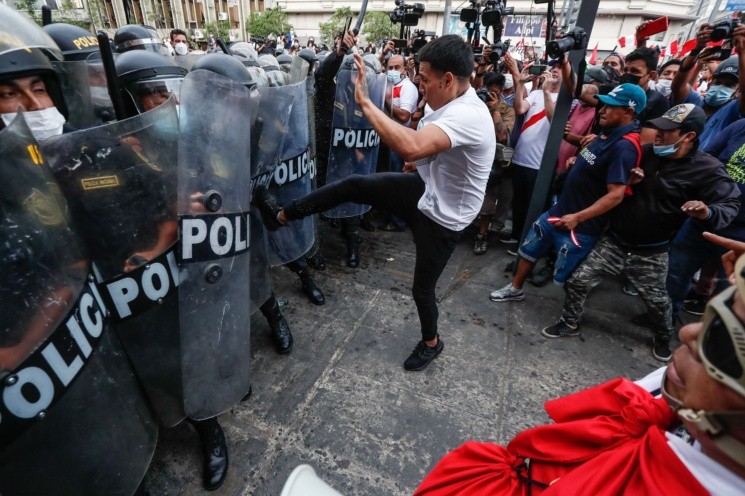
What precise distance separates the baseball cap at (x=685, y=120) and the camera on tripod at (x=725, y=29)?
1.13 meters

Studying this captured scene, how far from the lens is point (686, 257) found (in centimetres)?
323

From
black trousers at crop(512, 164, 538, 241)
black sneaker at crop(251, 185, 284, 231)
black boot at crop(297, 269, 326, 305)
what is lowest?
black boot at crop(297, 269, 326, 305)

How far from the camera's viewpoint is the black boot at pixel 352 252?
407 cm

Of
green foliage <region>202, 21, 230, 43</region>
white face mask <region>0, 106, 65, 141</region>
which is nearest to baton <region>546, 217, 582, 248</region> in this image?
white face mask <region>0, 106, 65, 141</region>

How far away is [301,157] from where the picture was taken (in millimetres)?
2926

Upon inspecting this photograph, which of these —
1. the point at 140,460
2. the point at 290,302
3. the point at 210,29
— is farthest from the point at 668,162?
the point at 210,29

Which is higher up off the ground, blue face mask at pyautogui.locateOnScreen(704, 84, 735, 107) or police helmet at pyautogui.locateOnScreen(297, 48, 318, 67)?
police helmet at pyautogui.locateOnScreen(297, 48, 318, 67)

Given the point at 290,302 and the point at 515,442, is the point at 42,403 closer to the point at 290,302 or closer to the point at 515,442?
the point at 515,442

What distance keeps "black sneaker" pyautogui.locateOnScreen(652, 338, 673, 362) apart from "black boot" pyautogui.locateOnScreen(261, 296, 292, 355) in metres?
2.88

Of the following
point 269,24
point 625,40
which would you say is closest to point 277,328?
point 625,40

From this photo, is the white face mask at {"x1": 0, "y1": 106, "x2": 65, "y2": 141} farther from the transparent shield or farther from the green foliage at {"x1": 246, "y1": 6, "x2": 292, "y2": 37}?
the green foliage at {"x1": 246, "y1": 6, "x2": 292, "y2": 37}

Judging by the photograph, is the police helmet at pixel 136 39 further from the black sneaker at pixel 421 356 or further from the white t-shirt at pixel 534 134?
the white t-shirt at pixel 534 134

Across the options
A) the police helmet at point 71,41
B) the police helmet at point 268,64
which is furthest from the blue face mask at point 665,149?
the police helmet at point 71,41

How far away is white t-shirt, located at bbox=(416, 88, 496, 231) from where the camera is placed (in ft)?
7.00
